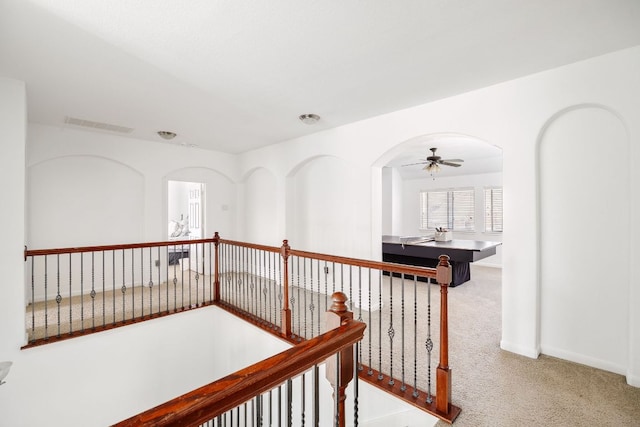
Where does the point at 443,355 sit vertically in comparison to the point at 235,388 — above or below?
below

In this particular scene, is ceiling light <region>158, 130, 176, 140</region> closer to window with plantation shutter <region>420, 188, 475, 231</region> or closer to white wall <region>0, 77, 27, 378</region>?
white wall <region>0, 77, 27, 378</region>

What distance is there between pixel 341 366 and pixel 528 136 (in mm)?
2847

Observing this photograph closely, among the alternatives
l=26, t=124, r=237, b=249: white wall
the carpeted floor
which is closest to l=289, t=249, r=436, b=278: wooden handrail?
the carpeted floor

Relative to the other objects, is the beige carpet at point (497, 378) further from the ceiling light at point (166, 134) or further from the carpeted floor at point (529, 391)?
the ceiling light at point (166, 134)

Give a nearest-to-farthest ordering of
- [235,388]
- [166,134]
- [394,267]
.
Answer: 1. [235,388]
2. [394,267]
3. [166,134]

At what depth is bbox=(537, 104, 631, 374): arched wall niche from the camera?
8.35 ft

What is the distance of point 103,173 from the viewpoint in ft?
17.1

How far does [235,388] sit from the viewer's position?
88cm

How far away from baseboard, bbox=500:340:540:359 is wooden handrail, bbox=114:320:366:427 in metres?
2.60

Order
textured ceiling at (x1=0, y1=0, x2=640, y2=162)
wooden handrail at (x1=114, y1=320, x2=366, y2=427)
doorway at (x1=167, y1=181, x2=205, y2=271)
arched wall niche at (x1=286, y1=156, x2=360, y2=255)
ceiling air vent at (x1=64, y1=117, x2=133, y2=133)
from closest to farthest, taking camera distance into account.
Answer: wooden handrail at (x1=114, y1=320, x2=366, y2=427) → textured ceiling at (x1=0, y1=0, x2=640, y2=162) → ceiling air vent at (x1=64, y1=117, x2=133, y2=133) → arched wall niche at (x1=286, y1=156, x2=360, y2=255) → doorway at (x1=167, y1=181, x2=205, y2=271)

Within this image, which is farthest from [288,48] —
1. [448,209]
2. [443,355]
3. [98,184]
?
[448,209]

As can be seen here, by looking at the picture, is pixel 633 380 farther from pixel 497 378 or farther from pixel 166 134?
pixel 166 134

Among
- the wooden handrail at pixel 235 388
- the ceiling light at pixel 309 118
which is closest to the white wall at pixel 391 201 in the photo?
the ceiling light at pixel 309 118

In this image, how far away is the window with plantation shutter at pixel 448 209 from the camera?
8.15 metres
